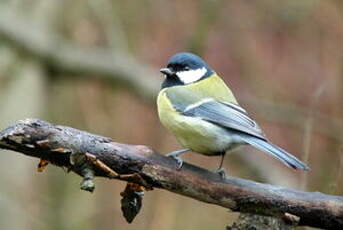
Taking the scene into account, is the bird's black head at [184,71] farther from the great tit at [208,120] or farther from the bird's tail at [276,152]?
the bird's tail at [276,152]

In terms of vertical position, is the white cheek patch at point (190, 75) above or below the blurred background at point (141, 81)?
below

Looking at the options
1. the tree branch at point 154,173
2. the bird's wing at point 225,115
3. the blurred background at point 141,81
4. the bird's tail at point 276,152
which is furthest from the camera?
the blurred background at point 141,81

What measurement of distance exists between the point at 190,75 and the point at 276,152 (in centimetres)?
79

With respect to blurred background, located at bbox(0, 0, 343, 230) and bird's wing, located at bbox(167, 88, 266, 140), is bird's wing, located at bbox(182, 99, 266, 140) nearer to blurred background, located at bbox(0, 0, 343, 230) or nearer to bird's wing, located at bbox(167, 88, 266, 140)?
bird's wing, located at bbox(167, 88, 266, 140)

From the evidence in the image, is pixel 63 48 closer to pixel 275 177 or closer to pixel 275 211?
pixel 275 177

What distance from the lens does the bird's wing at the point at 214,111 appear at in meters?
2.88

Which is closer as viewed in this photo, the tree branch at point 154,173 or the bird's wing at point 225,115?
the tree branch at point 154,173

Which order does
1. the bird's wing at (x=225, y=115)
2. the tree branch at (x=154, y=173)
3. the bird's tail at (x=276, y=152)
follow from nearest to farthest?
the tree branch at (x=154, y=173), the bird's tail at (x=276, y=152), the bird's wing at (x=225, y=115)

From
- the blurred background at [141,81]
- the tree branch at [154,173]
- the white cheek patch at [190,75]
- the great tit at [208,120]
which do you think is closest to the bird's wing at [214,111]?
the great tit at [208,120]

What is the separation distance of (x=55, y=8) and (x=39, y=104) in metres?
0.77

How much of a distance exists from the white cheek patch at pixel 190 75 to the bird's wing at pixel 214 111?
0.51ft

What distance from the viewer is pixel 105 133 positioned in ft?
18.6

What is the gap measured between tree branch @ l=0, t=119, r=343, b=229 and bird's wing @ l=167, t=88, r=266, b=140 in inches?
15.3

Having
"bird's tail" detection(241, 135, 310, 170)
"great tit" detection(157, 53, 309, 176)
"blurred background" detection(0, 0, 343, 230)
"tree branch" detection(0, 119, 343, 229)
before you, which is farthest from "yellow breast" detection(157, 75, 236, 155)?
"blurred background" detection(0, 0, 343, 230)
